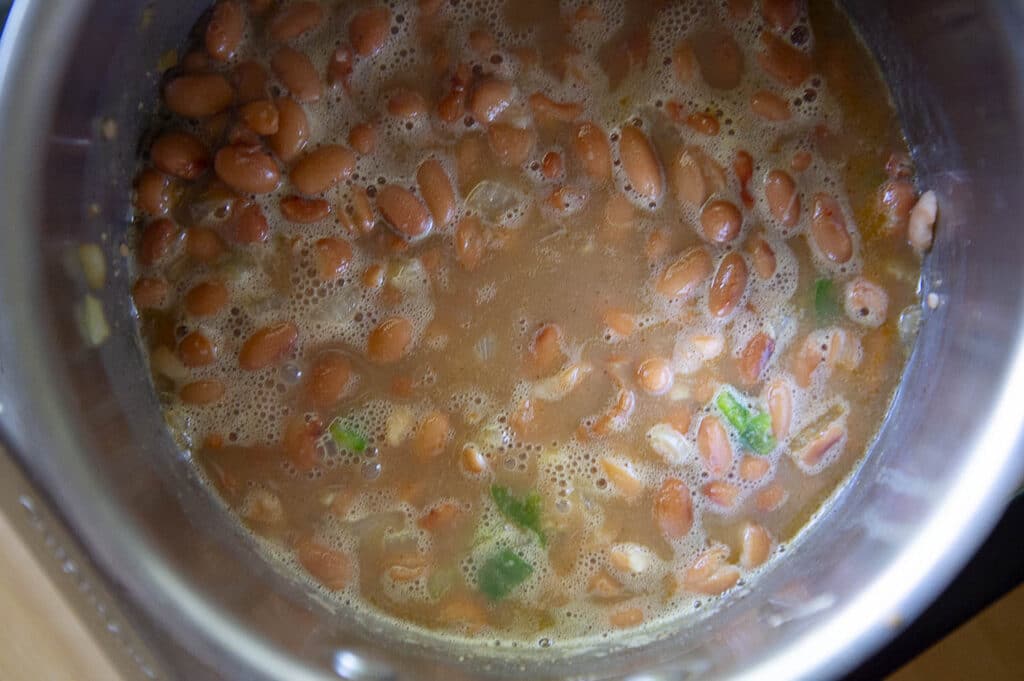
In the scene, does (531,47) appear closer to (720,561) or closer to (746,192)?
(746,192)

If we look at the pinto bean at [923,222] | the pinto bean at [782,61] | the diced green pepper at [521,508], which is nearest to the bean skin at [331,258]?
the diced green pepper at [521,508]

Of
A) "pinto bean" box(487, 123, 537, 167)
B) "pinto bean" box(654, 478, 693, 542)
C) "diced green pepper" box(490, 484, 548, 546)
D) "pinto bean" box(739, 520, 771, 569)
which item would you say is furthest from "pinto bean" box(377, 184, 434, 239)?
"pinto bean" box(739, 520, 771, 569)

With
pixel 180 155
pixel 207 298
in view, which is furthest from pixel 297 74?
pixel 207 298

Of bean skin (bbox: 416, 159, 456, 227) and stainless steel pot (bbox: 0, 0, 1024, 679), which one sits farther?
bean skin (bbox: 416, 159, 456, 227)

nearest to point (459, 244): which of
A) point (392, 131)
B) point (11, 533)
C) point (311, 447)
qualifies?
point (392, 131)

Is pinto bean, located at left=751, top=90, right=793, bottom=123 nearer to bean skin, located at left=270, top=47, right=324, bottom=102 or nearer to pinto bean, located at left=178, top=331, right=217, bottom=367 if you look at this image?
bean skin, located at left=270, top=47, right=324, bottom=102
